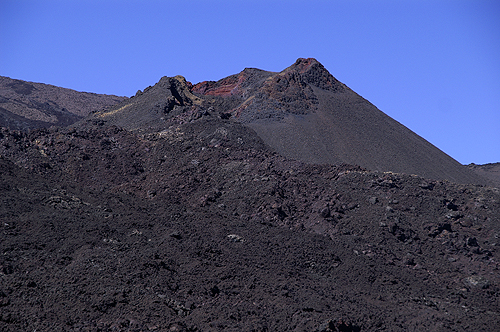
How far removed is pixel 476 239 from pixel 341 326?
12.8 meters

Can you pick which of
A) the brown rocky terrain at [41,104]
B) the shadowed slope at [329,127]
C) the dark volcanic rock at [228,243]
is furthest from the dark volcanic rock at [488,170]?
the brown rocky terrain at [41,104]

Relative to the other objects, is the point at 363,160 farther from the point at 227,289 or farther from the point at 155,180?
the point at 227,289

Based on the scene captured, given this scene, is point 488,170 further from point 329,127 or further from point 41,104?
point 41,104

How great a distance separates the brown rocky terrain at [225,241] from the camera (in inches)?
541

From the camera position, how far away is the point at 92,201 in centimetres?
2078

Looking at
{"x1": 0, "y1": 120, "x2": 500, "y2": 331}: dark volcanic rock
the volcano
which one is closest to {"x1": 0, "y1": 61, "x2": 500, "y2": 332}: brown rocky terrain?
{"x1": 0, "y1": 120, "x2": 500, "y2": 331}: dark volcanic rock

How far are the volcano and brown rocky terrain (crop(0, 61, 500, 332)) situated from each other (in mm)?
6268

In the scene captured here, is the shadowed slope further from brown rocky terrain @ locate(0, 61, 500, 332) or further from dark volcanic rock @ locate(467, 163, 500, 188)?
dark volcanic rock @ locate(467, 163, 500, 188)

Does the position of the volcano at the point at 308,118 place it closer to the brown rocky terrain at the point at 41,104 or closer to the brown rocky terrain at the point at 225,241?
the brown rocky terrain at the point at 225,241

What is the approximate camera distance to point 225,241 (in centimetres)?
1866

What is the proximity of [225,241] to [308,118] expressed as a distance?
1103 inches

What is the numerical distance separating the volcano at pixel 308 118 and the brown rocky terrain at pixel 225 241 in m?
6.27

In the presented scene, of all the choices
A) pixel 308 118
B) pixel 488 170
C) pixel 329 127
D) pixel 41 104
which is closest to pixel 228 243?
pixel 329 127

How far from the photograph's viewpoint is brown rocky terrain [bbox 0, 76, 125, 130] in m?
59.8
